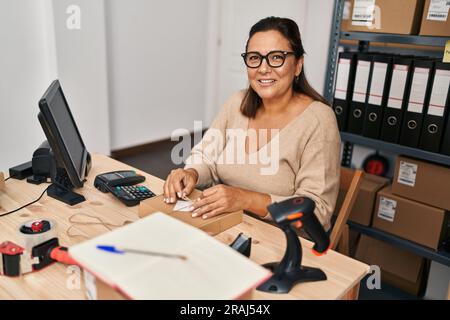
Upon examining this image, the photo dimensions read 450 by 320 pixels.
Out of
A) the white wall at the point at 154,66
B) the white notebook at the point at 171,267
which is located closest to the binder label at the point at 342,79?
the white notebook at the point at 171,267

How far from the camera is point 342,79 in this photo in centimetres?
210

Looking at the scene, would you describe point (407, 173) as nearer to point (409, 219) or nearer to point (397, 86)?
point (409, 219)

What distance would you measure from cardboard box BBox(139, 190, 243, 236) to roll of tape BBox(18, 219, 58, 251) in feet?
0.89

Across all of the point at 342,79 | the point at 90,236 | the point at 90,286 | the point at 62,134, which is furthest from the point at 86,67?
the point at 90,286

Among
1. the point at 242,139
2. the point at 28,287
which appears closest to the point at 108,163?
the point at 242,139

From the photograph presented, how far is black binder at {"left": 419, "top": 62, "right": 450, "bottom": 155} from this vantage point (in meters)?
1.80

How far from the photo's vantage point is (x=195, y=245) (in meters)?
0.80

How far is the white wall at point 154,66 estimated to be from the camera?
3699 millimetres

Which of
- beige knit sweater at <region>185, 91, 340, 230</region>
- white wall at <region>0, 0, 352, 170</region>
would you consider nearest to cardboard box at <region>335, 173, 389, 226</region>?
beige knit sweater at <region>185, 91, 340, 230</region>

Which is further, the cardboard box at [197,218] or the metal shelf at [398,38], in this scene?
the metal shelf at [398,38]

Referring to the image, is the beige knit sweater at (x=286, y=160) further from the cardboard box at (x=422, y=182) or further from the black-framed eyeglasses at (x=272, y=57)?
the cardboard box at (x=422, y=182)

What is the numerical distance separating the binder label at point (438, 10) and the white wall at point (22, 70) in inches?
99.7

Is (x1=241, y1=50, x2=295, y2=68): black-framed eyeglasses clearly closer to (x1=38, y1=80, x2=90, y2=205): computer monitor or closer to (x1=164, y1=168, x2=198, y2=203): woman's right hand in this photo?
(x1=164, y1=168, x2=198, y2=203): woman's right hand
